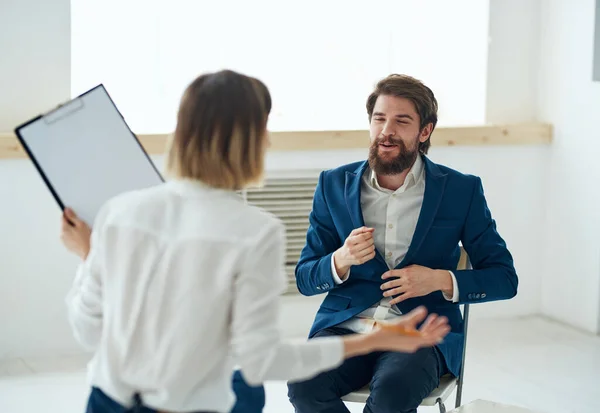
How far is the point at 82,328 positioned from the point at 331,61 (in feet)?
9.65

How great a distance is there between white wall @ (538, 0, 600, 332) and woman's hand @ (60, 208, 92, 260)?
3.03m

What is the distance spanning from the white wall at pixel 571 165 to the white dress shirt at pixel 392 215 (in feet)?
6.18

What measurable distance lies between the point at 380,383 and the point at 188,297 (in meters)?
0.94

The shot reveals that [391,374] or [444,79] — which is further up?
[444,79]

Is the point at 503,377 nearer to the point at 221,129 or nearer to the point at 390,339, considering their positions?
the point at 390,339

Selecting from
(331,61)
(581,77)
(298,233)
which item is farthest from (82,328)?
(581,77)

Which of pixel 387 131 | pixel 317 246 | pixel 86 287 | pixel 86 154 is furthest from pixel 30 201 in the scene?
pixel 86 287

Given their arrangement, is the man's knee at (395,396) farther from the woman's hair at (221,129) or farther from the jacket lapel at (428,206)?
the woman's hair at (221,129)

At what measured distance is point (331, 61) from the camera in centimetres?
447

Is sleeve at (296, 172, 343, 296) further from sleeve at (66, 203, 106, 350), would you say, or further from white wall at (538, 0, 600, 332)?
white wall at (538, 0, 600, 332)

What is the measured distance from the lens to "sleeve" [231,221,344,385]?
1.58 metres

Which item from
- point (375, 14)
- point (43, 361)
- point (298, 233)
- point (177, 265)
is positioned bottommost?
point (43, 361)

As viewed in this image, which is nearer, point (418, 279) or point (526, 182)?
point (418, 279)

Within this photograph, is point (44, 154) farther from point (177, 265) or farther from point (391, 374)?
point (391, 374)
